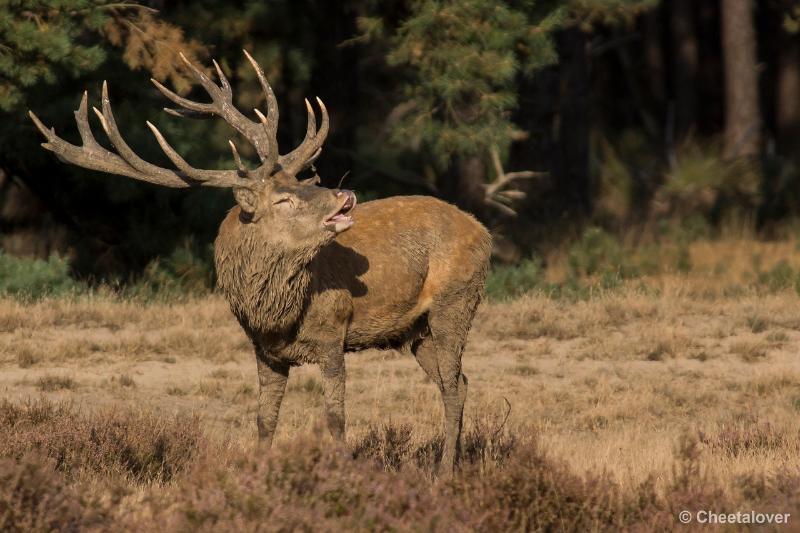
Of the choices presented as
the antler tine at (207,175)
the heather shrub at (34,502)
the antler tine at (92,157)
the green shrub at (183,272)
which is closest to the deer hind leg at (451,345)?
the antler tine at (207,175)

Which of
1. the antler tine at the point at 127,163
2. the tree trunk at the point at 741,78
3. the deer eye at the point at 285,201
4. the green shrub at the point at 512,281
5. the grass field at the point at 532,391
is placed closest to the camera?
the grass field at the point at 532,391

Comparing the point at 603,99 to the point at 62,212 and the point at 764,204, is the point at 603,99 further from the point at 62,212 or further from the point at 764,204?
the point at 62,212

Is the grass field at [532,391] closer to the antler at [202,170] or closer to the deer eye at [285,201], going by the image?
the deer eye at [285,201]

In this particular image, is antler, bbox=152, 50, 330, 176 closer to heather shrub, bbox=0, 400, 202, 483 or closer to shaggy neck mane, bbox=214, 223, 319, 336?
shaggy neck mane, bbox=214, 223, 319, 336

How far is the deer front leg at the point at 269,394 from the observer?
27.9 ft

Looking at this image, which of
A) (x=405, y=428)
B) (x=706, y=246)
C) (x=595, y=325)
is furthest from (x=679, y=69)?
(x=405, y=428)

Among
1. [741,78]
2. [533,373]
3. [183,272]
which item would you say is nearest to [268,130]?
[533,373]

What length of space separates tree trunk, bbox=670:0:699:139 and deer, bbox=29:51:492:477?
23239 mm

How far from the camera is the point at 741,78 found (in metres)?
27.3

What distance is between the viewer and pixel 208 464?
6.88m

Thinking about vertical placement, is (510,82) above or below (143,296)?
above

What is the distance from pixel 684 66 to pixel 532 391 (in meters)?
21.5

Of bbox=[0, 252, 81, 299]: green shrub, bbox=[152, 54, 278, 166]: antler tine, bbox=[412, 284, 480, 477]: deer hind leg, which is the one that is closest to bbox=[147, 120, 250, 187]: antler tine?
bbox=[152, 54, 278, 166]: antler tine

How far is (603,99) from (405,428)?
26740mm
